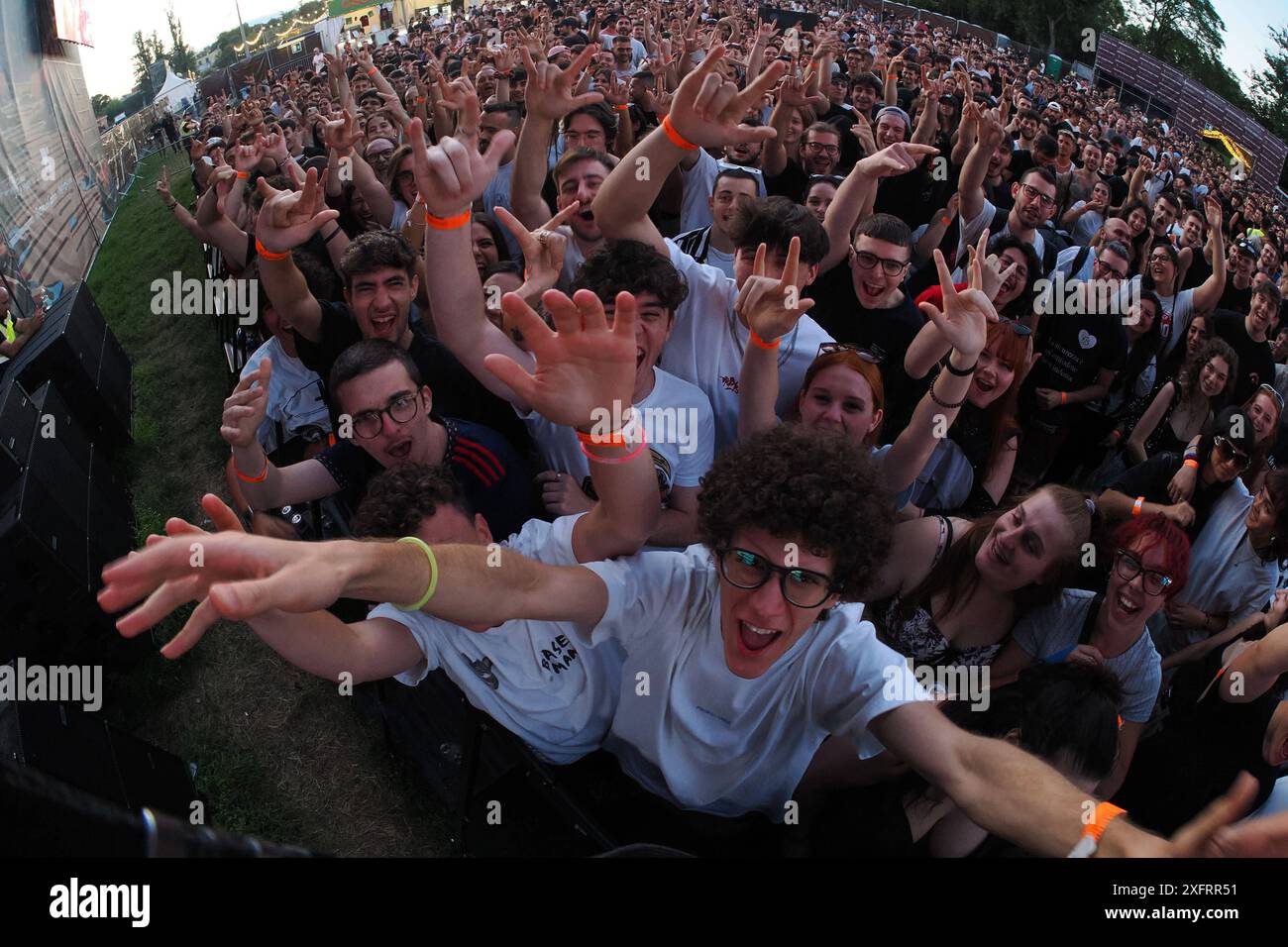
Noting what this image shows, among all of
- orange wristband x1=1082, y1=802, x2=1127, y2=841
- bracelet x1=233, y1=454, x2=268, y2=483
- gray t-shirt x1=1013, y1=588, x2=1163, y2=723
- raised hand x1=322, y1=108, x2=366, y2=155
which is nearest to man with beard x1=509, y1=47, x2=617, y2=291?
bracelet x1=233, y1=454, x2=268, y2=483

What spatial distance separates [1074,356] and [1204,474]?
1.17 metres

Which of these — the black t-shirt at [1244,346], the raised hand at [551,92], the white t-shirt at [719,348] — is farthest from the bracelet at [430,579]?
the black t-shirt at [1244,346]

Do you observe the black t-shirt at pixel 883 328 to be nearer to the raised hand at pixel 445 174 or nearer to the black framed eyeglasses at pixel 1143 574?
the black framed eyeglasses at pixel 1143 574

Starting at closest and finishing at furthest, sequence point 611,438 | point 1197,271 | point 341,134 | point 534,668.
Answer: point 611,438 < point 534,668 < point 341,134 < point 1197,271

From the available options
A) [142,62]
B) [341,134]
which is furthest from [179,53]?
[341,134]

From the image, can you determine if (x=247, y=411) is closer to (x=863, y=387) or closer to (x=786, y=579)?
(x=786, y=579)

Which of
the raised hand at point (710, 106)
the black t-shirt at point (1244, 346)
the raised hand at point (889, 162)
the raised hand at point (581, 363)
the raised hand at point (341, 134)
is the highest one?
the raised hand at point (710, 106)

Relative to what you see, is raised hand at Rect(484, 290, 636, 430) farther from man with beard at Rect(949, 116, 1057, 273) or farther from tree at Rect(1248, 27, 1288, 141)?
tree at Rect(1248, 27, 1288, 141)

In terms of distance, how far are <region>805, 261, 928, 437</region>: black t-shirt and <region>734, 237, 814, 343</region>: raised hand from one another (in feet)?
2.52

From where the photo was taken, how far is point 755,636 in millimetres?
1676

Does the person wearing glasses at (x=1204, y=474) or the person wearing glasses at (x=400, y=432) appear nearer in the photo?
the person wearing glasses at (x=400, y=432)

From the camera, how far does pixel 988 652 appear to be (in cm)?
233

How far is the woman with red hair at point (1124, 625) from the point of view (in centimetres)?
230

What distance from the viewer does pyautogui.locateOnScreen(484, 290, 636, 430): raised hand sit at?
1696 mm
